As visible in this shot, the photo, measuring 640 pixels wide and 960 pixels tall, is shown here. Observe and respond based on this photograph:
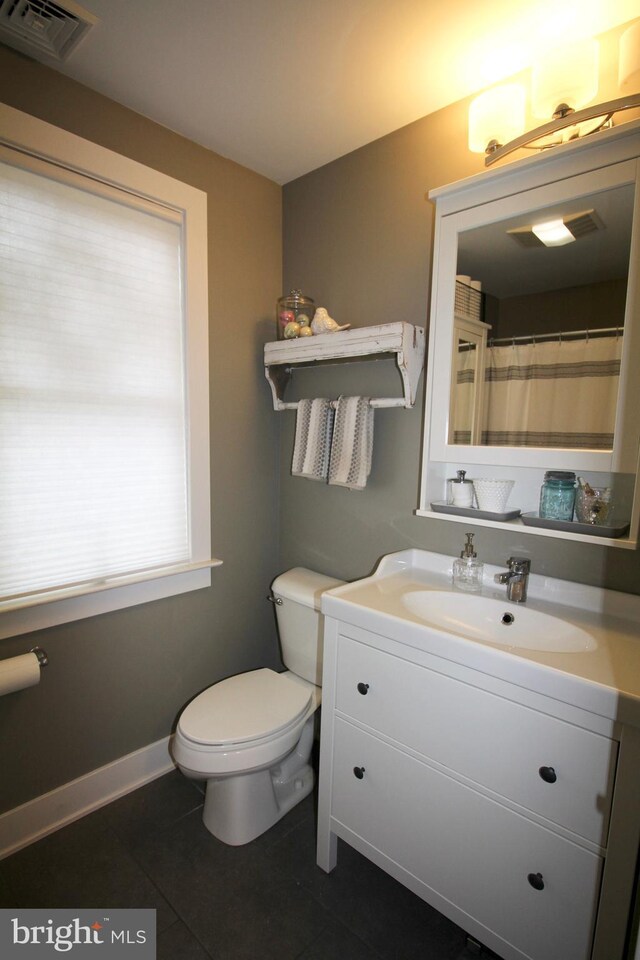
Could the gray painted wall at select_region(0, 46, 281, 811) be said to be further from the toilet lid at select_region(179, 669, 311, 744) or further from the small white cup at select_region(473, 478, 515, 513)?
the small white cup at select_region(473, 478, 515, 513)

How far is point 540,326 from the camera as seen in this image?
1299 millimetres

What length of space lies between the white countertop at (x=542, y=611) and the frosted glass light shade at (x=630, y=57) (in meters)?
1.32

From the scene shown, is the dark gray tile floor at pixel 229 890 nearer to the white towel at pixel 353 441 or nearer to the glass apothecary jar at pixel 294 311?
the white towel at pixel 353 441

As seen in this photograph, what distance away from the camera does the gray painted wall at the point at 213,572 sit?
1.47m

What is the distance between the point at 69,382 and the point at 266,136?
115 centimetres

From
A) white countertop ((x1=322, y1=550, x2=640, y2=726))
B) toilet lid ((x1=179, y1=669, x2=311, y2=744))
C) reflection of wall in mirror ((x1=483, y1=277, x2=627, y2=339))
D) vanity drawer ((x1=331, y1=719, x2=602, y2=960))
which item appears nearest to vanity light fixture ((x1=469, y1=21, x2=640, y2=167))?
reflection of wall in mirror ((x1=483, y1=277, x2=627, y2=339))

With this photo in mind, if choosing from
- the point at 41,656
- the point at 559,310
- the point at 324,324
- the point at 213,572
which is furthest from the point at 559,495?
the point at 41,656

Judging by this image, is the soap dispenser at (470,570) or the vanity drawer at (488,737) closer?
the vanity drawer at (488,737)

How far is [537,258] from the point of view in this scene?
4.29ft

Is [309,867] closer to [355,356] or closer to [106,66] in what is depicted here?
[355,356]

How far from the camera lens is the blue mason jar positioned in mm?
1300

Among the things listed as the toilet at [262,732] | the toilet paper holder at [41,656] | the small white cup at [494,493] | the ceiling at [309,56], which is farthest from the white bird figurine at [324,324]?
the toilet paper holder at [41,656]

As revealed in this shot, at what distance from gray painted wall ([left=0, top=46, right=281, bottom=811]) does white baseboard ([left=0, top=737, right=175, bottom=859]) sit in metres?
0.03

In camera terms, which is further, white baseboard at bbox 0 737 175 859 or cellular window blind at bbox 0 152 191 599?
white baseboard at bbox 0 737 175 859
